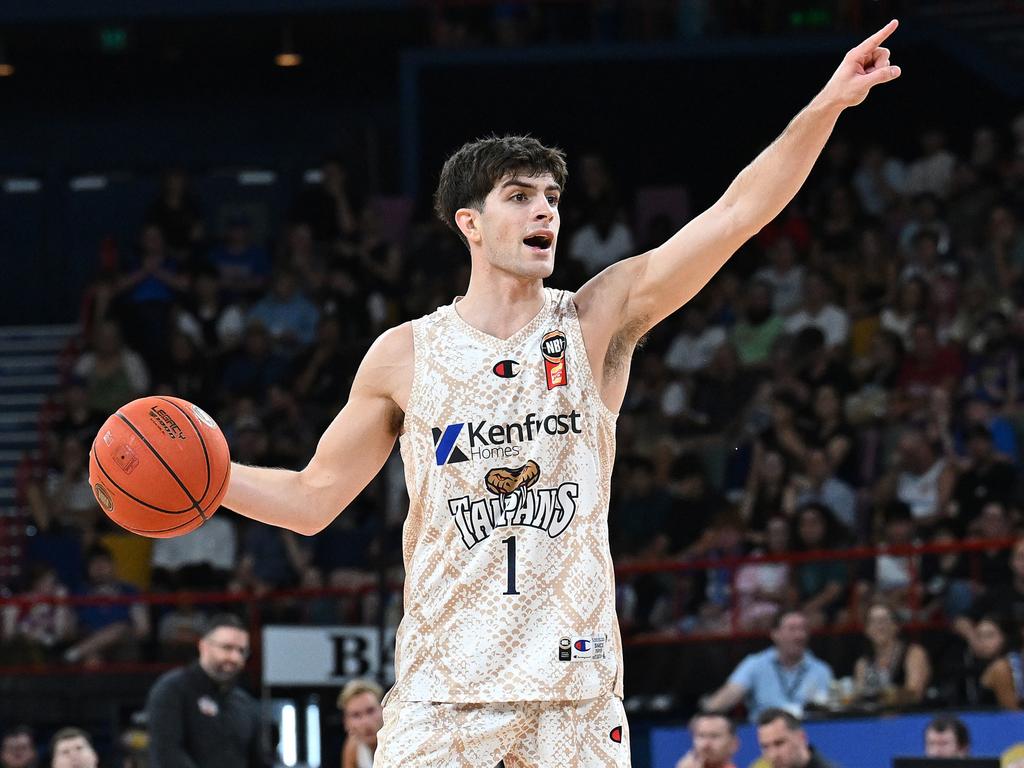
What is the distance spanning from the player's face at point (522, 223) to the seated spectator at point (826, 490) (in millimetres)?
8880

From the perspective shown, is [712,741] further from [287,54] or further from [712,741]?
[287,54]

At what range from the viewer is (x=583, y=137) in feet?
63.9

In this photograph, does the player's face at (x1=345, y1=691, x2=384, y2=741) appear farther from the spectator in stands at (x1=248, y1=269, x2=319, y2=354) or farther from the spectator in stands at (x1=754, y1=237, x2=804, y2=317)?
the spectator in stands at (x1=248, y1=269, x2=319, y2=354)

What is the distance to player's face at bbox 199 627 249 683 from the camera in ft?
32.7

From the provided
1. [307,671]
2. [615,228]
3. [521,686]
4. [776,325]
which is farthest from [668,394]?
[521,686]

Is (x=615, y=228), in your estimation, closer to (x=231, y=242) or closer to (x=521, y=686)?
(x=231, y=242)

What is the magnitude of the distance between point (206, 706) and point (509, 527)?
19.5ft

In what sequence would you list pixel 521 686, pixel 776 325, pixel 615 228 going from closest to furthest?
pixel 521 686
pixel 776 325
pixel 615 228

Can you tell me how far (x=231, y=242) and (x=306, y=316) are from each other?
1628 millimetres

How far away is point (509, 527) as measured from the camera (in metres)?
4.48

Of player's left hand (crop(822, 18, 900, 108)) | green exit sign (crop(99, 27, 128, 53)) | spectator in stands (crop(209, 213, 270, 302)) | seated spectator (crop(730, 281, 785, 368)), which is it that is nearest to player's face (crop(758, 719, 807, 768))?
player's left hand (crop(822, 18, 900, 108))

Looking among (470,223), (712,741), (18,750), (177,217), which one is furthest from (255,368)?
(470,223)

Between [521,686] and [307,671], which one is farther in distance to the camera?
[307,671]

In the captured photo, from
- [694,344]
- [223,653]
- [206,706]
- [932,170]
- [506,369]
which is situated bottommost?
[206,706]
